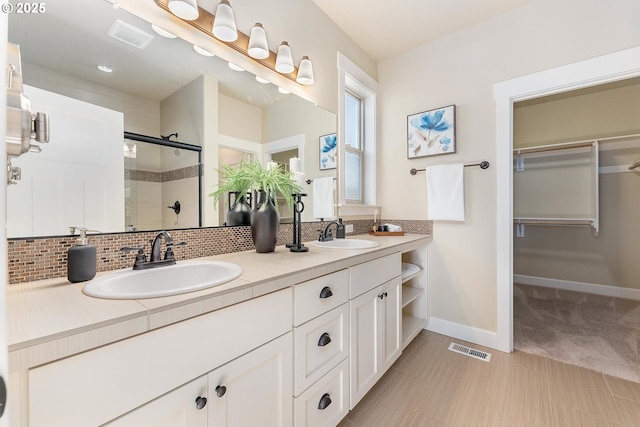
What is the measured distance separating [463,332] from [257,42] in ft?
8.50

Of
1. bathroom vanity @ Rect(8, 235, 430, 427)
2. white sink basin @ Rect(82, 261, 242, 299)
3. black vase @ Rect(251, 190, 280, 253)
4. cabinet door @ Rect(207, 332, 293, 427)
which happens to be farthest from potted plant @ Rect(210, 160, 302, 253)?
cabinet door @ Rect(207, 332, 293, 427)

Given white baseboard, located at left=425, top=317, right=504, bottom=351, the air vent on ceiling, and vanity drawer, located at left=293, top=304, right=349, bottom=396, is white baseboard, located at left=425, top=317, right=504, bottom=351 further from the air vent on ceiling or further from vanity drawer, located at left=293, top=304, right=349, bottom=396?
the air vent on ceiling

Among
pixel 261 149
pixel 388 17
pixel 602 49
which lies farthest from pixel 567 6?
pixel 261 149

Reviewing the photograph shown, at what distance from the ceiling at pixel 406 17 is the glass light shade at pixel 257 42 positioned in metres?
0.79

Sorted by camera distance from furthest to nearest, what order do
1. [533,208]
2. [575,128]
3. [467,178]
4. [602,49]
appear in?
[533,208], [575,128], [467,178], [602,49]

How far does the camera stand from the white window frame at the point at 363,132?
2191mm

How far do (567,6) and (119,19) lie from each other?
8.78 ft

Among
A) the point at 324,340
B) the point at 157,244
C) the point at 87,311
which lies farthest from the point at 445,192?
the point at 87,311

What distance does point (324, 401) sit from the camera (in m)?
1.16

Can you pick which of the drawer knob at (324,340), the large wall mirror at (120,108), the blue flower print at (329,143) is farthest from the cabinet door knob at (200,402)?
the blue flower print at (329,143)

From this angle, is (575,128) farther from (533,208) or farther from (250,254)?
(250,254)

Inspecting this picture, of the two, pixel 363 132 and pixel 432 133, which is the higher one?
pixel 363 132

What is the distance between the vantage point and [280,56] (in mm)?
1638

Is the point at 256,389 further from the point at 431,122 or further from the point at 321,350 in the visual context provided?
the point at 431,122
